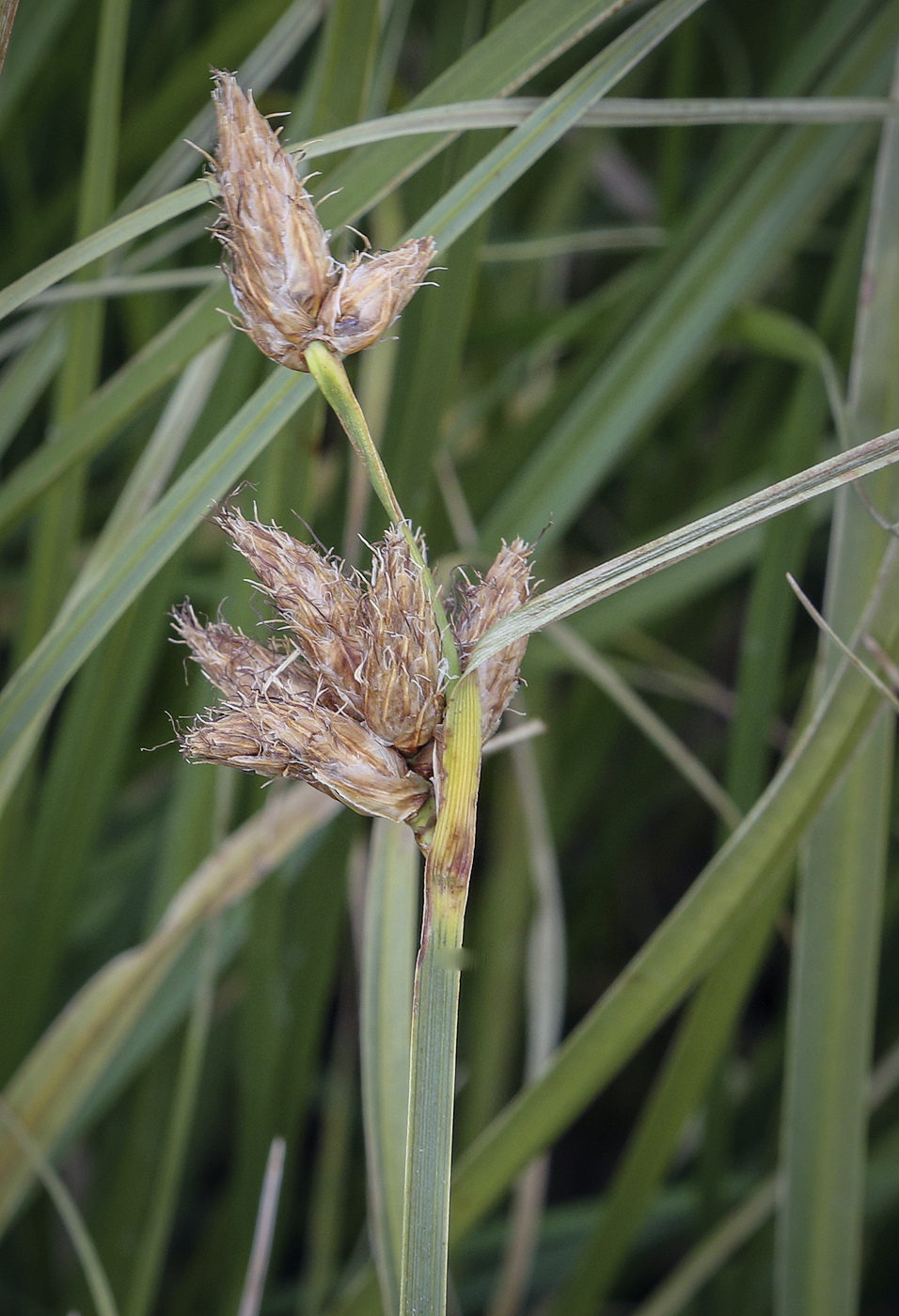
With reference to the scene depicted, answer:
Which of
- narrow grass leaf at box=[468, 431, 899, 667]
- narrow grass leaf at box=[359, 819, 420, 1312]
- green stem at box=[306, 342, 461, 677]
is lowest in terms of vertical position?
narrow grass leaf at box=[359, 819, 420, 1312]

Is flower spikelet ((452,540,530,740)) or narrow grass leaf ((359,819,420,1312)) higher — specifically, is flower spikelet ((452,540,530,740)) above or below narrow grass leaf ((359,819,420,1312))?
above

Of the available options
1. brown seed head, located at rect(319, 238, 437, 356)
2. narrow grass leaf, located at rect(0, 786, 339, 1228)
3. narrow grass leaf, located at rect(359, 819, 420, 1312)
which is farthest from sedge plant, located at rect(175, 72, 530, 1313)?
narrow grass leaf, located at rect(0, 786, 339, 1228)

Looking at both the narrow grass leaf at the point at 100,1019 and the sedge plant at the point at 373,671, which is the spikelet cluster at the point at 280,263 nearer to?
the sedge plant at the point at 373,671

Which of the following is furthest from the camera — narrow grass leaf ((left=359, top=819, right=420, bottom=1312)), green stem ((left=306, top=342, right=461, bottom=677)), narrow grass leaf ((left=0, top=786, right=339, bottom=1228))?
narrow grass leaf ((left=0, top=786, right=339, bottom=1228))

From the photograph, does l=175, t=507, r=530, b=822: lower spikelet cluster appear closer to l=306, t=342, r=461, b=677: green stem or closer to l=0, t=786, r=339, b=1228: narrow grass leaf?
l=306, t=342, r=461, b=677: green stem

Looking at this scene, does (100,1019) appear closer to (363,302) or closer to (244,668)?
(244,668)

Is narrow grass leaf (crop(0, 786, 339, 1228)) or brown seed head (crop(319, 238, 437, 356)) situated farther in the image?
narrow grass leaf (crop(0, 786, 339, 1228))

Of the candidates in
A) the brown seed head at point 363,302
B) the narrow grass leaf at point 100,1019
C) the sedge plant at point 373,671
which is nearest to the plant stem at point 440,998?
the sedge plant at point 373,671

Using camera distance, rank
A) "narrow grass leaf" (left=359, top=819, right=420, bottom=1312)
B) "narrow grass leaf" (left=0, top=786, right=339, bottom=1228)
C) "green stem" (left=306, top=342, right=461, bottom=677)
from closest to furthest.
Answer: "green stem" (left=306, top=342, right=461, bottom=677) → "narrow grass leaf" (left=359, top=819, right=420, bottom=1312) → "narrow grass leaf" (left=0, top=786, right=339, bottom=1228)

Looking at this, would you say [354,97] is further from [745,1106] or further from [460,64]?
[745,1106]

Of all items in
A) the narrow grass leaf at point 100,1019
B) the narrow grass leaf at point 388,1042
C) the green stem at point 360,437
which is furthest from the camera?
the narrow grass leaf at point 100,1019
